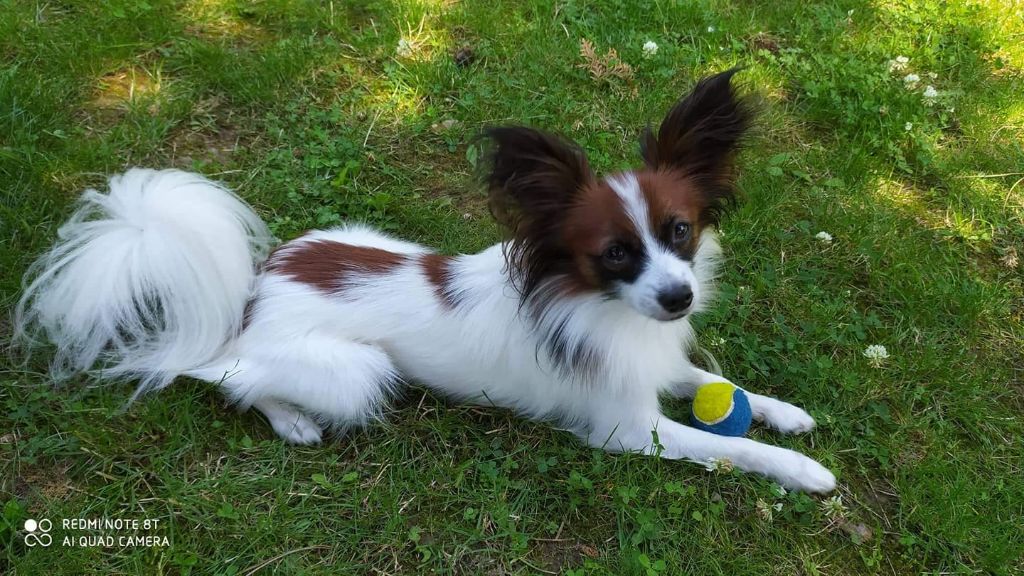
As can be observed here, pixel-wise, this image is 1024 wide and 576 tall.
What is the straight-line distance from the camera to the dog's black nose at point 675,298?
195 cm

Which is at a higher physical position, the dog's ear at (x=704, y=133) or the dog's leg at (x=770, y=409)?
the dog's ear at (x=704, y=133)

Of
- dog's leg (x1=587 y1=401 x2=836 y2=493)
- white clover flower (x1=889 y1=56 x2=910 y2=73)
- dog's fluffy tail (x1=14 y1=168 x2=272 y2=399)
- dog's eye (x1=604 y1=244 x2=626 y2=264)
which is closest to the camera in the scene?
dog's eye (x1=604 y1=244 x2=626 y2=264)

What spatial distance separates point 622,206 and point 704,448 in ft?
3.11

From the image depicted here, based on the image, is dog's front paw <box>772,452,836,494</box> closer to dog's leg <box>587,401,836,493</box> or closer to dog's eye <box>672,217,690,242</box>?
dog's leg <box>587,401,836,493</box>

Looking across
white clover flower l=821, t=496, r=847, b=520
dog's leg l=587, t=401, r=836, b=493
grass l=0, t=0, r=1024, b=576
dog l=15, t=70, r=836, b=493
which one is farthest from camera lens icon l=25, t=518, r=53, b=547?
white clover flower l=821, t=496, r=847, b=520

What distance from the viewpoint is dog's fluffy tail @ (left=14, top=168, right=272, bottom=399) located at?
2.24m

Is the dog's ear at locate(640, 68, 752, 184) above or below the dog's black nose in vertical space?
above

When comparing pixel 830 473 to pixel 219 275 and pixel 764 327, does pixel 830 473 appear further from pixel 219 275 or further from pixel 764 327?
pixel 219 275

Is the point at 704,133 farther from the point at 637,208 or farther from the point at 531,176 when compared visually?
the point at 531,176

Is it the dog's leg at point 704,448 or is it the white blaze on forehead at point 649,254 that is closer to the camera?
the white blaze on forehead at point 649,254

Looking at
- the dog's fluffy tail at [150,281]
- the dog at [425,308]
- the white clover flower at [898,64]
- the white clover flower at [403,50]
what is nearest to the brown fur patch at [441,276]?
the dog at [425,308]

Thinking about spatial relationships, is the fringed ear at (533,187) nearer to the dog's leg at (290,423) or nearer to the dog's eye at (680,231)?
the dog's eye at (680,231)

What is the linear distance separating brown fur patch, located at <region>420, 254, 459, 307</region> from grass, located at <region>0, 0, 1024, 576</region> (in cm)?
52

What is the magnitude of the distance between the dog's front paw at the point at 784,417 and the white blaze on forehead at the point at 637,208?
0.96 metres
